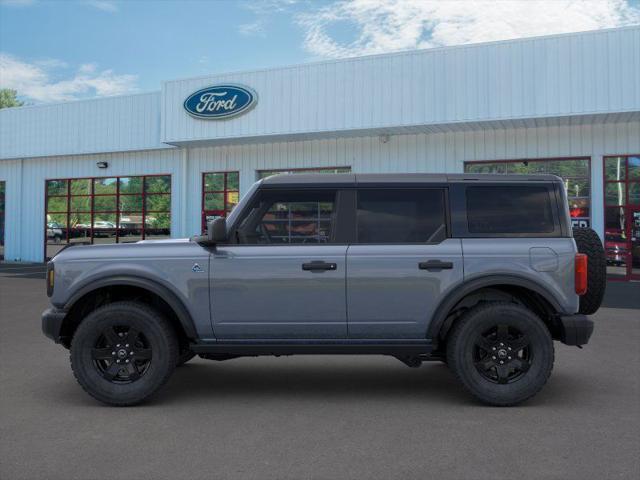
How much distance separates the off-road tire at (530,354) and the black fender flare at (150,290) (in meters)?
2.17

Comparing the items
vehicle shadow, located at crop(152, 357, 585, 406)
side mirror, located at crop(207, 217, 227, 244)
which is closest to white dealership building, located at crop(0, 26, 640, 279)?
vehicle shadow, located at crop(152, 357, 585, 406)

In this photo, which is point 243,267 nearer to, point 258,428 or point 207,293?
point 207,293

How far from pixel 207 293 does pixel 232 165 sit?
681 inches

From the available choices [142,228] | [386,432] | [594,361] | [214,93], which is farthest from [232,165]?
[386,432]

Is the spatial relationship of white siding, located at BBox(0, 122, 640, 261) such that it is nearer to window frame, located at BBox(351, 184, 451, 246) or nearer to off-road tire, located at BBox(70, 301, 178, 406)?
window frame, located at BBox(351, 184, 451, 246)

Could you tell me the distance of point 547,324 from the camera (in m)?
5.42

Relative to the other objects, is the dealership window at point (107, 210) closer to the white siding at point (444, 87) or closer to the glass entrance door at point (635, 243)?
the white siding at point (444, 87)

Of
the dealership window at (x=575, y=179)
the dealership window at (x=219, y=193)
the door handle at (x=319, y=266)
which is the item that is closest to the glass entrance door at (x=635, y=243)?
the dealership window at (x=575, y=179)

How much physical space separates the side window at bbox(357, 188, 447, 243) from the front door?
30cm

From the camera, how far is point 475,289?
16.6 ft

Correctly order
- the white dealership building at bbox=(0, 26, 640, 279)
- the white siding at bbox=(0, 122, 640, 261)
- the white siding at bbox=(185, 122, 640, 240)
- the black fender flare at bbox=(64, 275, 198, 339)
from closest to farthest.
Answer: the black fender flare at bbox=(64, 275, 198, 339)
the white dealership building at bbox=(0, 26, 640, 279)
the white siding at bbox=(185, 122, 640, 240)
the white siding at bbox=(0, 122, 640, 261)

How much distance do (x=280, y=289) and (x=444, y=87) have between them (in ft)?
44.7

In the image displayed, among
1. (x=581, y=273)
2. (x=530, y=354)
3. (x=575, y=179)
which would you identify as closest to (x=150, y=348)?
(x=530, y=354)

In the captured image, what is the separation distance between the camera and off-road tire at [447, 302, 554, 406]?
502cm
